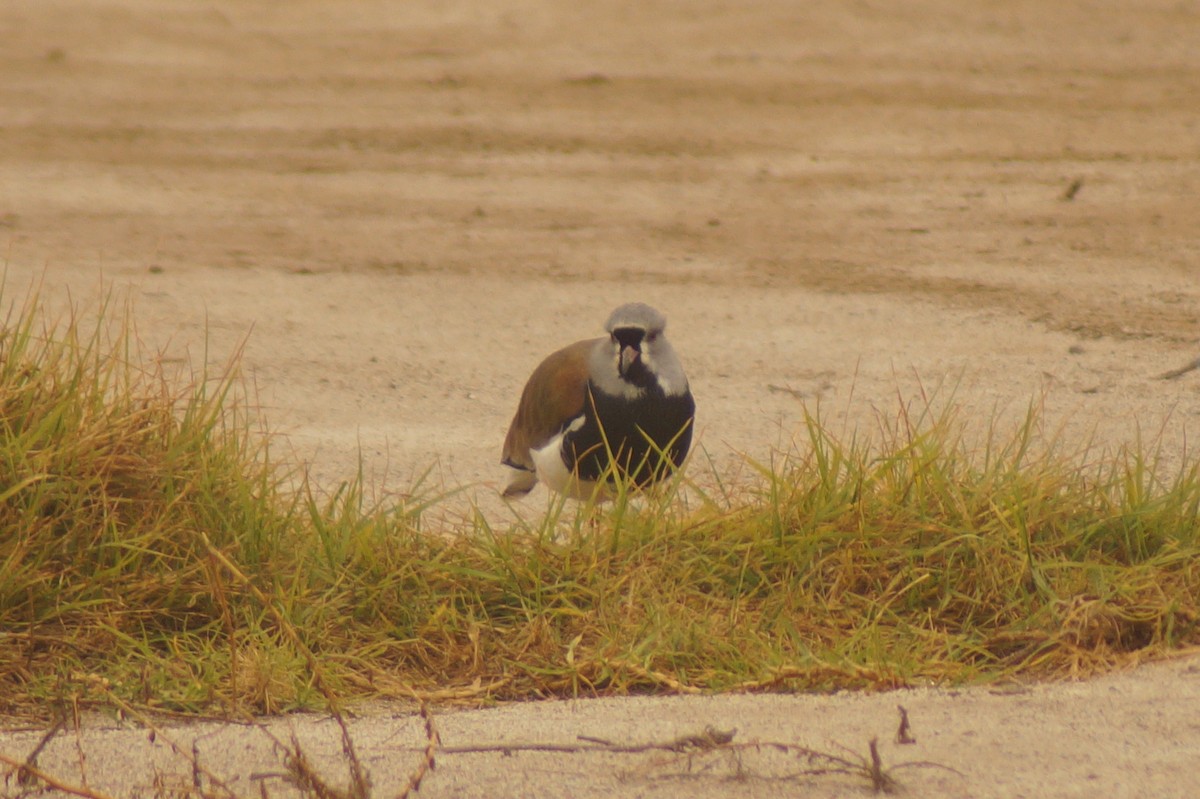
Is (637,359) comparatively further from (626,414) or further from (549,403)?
(549,403)

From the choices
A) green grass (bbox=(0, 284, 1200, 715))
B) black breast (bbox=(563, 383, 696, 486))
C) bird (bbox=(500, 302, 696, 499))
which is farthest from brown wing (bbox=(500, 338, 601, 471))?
green grass (bbox=(0, 284, 1200, 715))

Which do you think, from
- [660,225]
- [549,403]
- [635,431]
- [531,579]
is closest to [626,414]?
[635,431]

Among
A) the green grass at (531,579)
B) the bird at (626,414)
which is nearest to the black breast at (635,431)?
the bird at (626,414)

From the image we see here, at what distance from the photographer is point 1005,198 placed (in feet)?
28.2

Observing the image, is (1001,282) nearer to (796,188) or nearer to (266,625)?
(796,188)

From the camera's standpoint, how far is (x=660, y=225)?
8336 mm

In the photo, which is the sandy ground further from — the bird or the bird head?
the bird head

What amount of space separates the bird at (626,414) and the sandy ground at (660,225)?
42 centimetres

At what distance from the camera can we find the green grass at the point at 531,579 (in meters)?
3.43

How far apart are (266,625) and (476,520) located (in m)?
0.57

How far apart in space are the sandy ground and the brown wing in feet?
0.84

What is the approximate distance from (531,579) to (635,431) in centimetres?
67

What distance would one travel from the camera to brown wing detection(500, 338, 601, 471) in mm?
4488

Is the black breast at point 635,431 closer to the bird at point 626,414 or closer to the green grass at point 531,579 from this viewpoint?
the bird at point 626,414
